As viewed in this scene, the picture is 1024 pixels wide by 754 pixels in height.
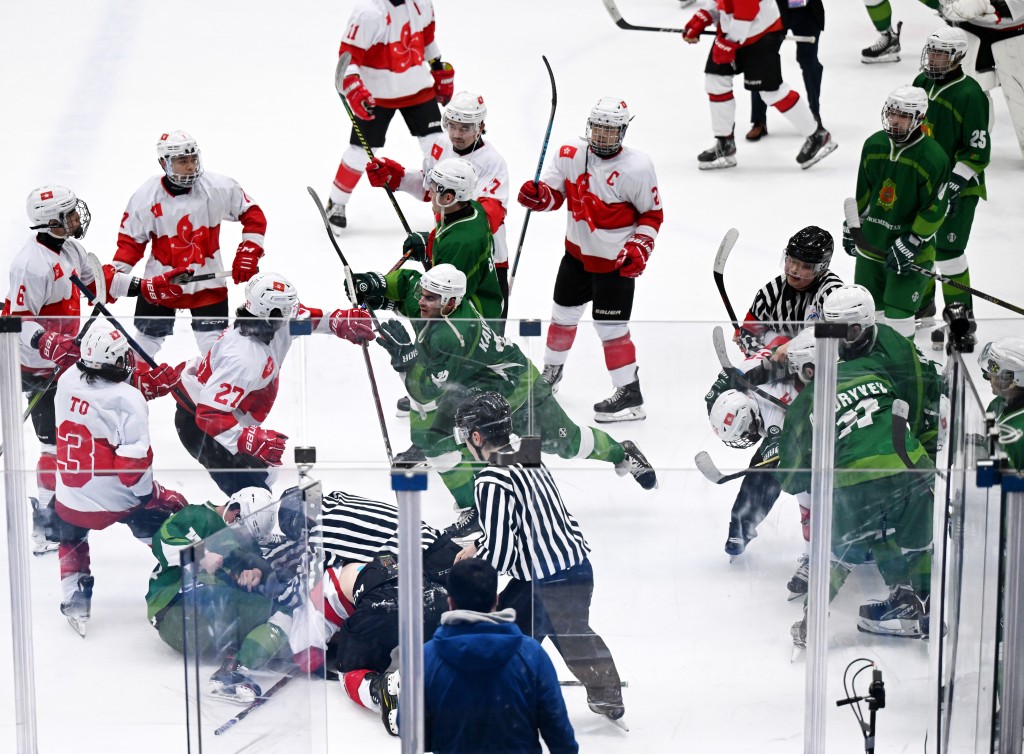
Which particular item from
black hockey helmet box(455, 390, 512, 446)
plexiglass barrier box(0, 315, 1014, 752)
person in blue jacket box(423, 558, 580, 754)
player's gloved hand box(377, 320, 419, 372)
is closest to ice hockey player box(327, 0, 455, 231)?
player's gloved hand box(377, 320, 419, 372)

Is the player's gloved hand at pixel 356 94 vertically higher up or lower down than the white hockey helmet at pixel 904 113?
higher up

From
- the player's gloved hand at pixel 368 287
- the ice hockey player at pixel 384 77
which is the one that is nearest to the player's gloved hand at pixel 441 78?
the ice hockey player at pixel 384 77

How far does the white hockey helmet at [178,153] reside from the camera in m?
5.31

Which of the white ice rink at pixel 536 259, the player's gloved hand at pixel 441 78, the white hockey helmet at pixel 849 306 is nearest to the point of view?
the white ice rink at pixel 536 259

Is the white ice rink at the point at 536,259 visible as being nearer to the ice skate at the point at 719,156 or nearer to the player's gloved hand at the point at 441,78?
the ice skate at the point at 719,156

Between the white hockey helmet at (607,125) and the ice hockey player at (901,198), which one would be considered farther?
the ice hockey player at (901,198)

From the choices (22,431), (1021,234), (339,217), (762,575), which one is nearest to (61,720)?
(22,431)

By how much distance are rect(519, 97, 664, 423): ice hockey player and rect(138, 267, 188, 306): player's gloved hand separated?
116 centimetres

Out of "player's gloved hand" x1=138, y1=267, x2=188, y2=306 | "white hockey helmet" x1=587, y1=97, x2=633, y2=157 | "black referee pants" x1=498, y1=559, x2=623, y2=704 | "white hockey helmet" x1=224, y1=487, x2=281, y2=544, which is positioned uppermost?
"white hockey helmet" x1=587, y1=97, x2=633, y2=157

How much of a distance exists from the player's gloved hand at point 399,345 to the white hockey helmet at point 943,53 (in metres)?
2.83

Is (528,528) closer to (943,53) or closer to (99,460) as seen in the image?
(99,460)

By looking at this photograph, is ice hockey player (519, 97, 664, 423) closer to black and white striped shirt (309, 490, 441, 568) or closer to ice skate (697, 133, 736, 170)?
black and white striped shirt (309, 490, 441, 568)

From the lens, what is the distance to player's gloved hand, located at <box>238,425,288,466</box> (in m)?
4.24

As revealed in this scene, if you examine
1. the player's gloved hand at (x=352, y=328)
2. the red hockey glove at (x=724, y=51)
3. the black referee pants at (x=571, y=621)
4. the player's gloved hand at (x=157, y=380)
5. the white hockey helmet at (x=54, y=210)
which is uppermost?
the red hockey glove at (x=724, y=51)
